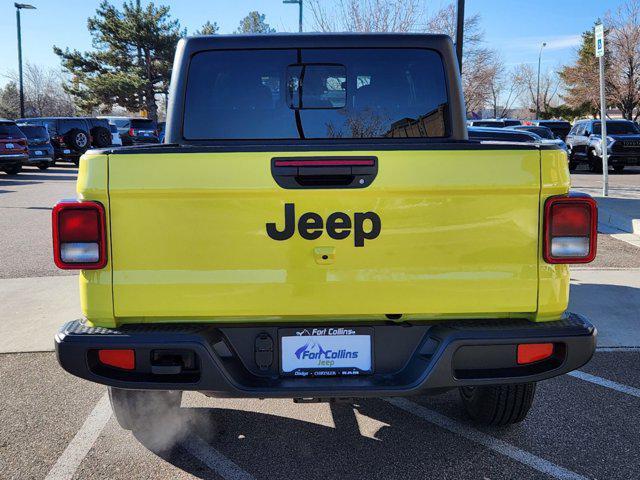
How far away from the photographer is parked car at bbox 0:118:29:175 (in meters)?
20.5

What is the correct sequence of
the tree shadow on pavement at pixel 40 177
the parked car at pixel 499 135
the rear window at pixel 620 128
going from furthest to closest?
the rear window at pixel 620 128 < the tree shadow on pavement at pixel 40 177 < the parked car at pixel 499 135

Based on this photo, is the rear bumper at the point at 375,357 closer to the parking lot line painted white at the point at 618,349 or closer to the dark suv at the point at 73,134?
the parking lot line painted white at the point at 618,349

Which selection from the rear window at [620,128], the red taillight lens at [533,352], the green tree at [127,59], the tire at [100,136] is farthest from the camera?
the green tree at [127,59]

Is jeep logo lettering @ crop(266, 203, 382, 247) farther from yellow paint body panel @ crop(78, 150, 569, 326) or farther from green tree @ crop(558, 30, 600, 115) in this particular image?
green tree @ crop(558, 30, 600, 115)

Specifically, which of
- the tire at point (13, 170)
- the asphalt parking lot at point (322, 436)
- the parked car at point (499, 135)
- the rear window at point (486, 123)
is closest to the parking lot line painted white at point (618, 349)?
the asphalt parking lot at point (322, 436)

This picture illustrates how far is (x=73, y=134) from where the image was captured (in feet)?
85.4

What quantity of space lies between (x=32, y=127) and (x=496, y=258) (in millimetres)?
23425

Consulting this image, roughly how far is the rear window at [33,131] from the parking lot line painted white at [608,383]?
22.3 m

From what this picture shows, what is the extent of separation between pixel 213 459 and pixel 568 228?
6.66 ft

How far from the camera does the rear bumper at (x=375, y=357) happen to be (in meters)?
2.62

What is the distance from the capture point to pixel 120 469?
314 centimetres

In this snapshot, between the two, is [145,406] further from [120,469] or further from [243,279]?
[243,279]

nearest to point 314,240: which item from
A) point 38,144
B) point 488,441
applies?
point 488,441

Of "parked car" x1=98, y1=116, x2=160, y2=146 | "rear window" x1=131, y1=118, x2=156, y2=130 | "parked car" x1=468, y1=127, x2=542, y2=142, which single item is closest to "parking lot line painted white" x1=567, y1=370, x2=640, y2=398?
"parked car" x1=468, y1=127, x2=542, y2=142
